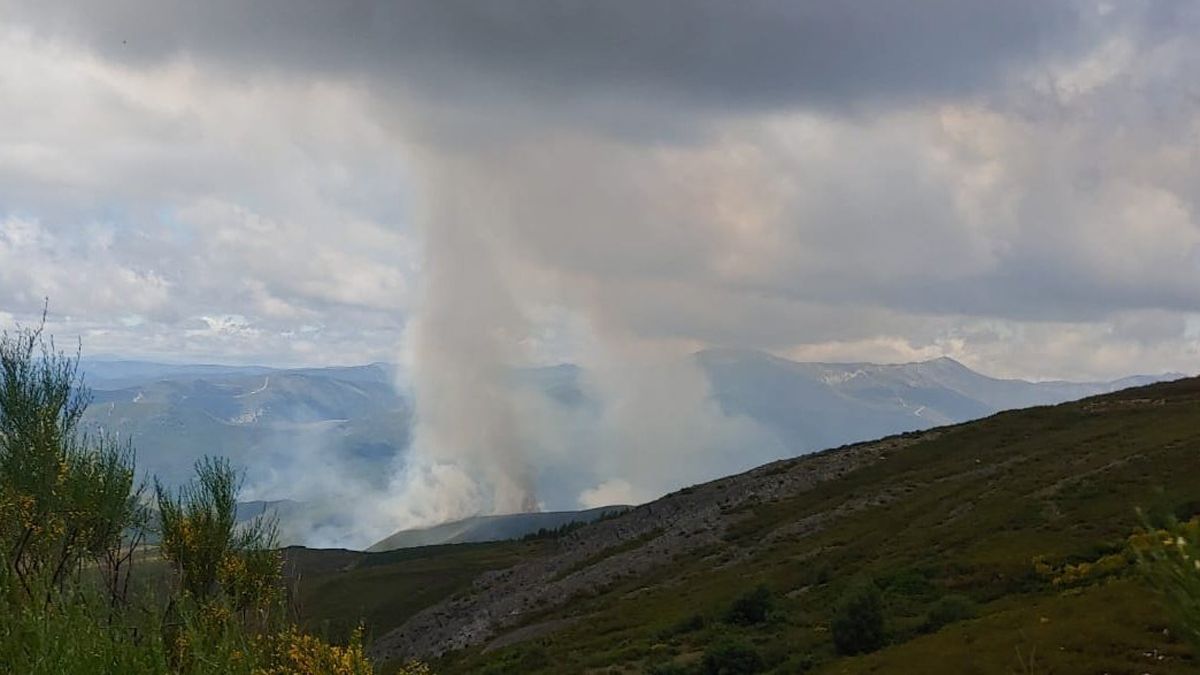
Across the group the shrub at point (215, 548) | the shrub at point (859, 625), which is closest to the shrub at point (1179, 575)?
the shrub at point (215, 548)

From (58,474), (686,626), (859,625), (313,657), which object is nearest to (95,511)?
(58,474)

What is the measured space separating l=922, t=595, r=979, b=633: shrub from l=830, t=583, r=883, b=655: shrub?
2.66 metres

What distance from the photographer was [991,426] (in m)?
111

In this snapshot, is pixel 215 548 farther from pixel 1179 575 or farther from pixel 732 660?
pixel 1179 575

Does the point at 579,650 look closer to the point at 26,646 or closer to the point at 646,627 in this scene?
the point at 646,627

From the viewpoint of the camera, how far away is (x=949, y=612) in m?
44.7

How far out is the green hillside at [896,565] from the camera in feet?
120

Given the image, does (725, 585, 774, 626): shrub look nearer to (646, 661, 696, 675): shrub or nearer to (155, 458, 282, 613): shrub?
(646, 661, 696, 675): shrub

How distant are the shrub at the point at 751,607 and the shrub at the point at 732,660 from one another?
36.9ft

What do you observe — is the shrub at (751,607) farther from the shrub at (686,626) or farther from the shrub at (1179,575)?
the shrub at (1179,575)

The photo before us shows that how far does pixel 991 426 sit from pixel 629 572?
53.7 meters

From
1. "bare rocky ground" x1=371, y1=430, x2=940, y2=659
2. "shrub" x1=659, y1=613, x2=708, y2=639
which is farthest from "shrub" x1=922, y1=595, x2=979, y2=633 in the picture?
"bare rocky ground" x1=371, y1=430, x2=940, y2=659

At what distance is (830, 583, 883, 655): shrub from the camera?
44.0m

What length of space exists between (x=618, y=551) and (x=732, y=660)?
69717 mm
